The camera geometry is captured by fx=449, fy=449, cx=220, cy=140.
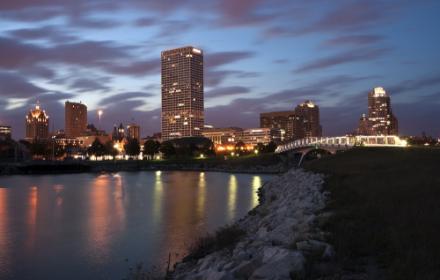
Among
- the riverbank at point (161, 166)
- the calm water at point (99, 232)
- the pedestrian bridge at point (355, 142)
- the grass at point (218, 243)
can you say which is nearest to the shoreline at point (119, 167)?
the riverbank at point (161, 166)

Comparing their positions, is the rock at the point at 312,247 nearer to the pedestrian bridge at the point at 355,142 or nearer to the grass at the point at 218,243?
the grass at the point at 218,243

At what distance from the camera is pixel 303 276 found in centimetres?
1020

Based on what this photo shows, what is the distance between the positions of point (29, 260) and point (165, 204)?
2695 cm

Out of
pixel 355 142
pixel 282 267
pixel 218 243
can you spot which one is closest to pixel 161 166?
pixel 355 142

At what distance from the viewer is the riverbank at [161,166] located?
145 meters

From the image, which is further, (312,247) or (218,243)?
(218,243)

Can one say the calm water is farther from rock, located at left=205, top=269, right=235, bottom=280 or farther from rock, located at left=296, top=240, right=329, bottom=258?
rock, located at left=296, top=240, right=329, bottom=258

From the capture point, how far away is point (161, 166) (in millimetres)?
188875

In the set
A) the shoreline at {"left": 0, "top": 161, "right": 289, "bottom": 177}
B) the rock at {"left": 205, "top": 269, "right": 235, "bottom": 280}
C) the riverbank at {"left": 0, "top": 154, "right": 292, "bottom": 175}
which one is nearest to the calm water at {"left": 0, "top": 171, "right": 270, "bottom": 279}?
the rock at {"left": 205, "top": 269, "right": 235, "bottom": 280}

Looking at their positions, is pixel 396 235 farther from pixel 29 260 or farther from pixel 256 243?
pixel 29 260

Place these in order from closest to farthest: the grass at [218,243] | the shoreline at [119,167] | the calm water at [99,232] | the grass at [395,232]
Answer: the grass at [395,232]
the grass at [218,243]
the calm water at [99,232]
the shoreline at [119,167]

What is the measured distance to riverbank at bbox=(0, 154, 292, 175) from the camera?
145m

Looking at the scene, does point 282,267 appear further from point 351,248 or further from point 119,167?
point 119,167

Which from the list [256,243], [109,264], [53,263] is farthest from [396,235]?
[53,263]
